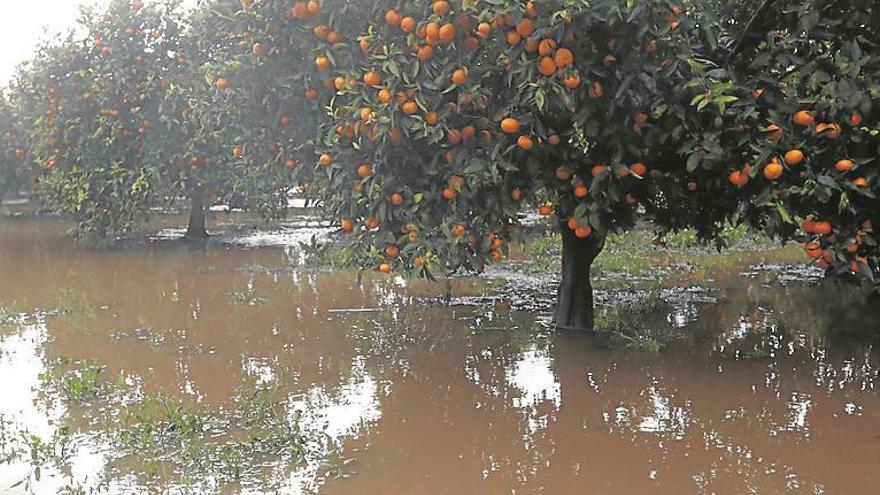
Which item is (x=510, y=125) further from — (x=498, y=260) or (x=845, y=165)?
(x=845, y=165)

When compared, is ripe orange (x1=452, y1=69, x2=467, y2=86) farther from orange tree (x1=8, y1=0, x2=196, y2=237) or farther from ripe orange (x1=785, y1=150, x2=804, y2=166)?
orange tree (x1=8, y1=0, x2=196, y2=237)

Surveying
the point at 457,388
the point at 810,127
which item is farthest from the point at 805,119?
the point at 457,388

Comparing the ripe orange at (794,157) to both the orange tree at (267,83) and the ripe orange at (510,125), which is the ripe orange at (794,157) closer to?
the ripe orange at (510,125)

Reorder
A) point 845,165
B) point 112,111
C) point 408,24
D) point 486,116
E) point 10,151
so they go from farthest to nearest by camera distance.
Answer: point 10,151
point 112,111
point 486,116
point 408,24
point 845,165

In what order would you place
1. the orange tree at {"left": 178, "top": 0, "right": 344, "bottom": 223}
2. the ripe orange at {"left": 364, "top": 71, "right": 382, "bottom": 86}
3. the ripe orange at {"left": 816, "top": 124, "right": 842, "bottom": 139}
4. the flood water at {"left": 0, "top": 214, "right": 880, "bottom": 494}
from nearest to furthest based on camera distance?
1. the flood water at {"left": 0, "top": 214, "right": 880, "bottom": 494}
2. the ripe orange at {"left": 816, "top": 124, "right": 842, "bottom": 139}
3. the ripe orange at {"left": 364, "top": 71, "right": 382, "bottom": 86}
4. the orange tree at {"left": 178, "top": 0, "right": 344, "bottom": 223}

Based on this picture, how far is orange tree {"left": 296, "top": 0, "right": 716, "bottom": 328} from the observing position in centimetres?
643

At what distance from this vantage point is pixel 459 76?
21.2ft

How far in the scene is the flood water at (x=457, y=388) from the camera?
206 inches

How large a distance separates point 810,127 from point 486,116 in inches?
88.3

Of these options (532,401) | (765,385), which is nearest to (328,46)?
(532,401)

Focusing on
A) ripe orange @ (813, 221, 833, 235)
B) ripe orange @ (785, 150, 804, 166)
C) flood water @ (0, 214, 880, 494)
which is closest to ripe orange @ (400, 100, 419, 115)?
flood water @ (0, 214, 880, 494)

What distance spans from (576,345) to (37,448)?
15.1 feet

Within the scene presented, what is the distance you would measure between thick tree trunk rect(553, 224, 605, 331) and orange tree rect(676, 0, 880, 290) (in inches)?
79.0

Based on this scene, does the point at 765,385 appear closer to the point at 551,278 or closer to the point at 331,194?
the point at 331,194
